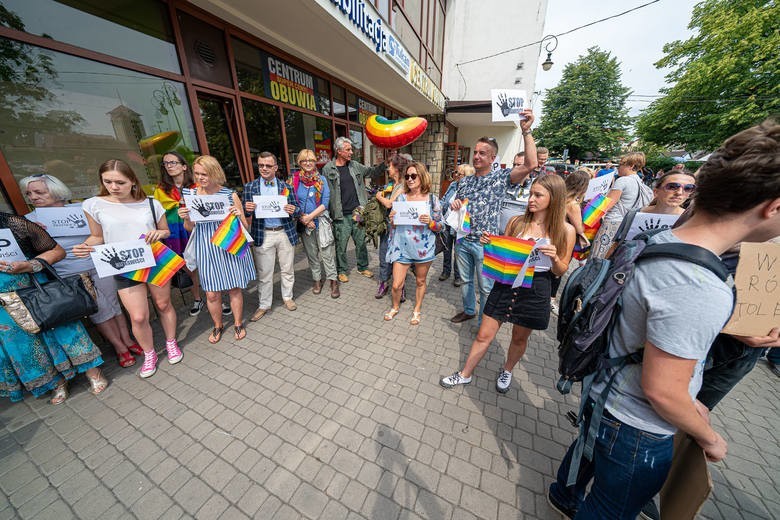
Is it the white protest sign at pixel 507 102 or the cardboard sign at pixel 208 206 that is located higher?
the white protest sign at pixel 507 102

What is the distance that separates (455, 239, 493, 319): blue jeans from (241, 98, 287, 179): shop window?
14.0 feet

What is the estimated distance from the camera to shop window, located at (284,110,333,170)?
5.75m

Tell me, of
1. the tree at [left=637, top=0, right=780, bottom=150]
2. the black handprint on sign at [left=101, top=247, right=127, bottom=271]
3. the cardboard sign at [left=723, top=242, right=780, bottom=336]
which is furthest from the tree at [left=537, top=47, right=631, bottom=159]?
the black handprint on sign at [left=101, top=247, right=127, bottom=271]

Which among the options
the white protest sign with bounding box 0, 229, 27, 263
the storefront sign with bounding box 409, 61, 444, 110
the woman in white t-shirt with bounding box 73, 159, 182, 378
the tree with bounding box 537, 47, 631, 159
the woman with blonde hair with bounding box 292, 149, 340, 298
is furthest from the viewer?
the tree with bounding box 537, 47, 631, 159

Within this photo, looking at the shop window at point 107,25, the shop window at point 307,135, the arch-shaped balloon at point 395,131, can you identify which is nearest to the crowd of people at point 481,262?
the arch-shaped balloon at point 395,131

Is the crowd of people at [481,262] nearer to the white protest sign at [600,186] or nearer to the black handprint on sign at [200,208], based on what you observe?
the black handprint on sign at [200,208]

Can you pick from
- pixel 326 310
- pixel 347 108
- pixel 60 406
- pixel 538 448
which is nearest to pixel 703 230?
pixel 538 448

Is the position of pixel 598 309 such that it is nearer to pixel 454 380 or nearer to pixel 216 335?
pixel 454 380

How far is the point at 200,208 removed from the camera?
9.01 feet

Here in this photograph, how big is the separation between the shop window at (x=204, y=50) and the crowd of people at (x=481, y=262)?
1.95 meters

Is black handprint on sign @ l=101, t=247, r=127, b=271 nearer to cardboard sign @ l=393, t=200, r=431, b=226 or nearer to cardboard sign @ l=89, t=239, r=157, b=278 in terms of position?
cardboard sign @ l=89, t=239, r=157, b=278

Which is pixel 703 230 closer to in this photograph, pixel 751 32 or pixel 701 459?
pixel 701 459

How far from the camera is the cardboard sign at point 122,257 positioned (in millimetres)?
2248

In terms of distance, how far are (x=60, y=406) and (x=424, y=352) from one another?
345 centimetres
